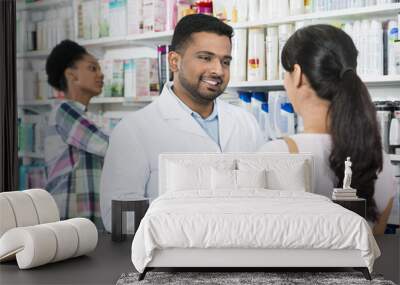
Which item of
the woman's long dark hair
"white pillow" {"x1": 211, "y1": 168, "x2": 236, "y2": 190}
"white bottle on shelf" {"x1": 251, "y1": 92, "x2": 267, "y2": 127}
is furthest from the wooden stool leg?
the woman's long dark hair

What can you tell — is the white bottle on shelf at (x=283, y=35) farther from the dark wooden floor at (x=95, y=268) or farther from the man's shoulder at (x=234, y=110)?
the dark wooden floor at (x=95, y=268)

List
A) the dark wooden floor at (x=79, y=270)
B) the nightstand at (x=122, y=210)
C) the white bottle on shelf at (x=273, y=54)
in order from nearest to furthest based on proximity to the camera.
A: the dark wooden floor at (x=79, y=270) < the nightstand at (x=122, y=210) < the white bottle on shelf at (x=273, y=54)

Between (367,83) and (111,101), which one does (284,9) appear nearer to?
(367,83)

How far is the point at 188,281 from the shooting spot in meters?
4.37

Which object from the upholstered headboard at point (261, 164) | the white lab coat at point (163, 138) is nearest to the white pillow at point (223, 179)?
the upholstered headboard at point (261, 164)

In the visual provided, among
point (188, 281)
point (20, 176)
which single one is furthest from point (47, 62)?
point (188, 281)

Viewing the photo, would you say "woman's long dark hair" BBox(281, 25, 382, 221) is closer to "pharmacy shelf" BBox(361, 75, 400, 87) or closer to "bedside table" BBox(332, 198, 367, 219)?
"pharmacy shelf" BBox(361, 75, 400, 87)

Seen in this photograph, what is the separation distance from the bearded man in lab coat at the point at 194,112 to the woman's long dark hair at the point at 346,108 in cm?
65

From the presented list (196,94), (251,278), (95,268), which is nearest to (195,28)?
(196,94)

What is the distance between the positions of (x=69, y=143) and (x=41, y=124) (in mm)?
351

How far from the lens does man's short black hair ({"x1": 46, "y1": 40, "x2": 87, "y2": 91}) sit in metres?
6.47

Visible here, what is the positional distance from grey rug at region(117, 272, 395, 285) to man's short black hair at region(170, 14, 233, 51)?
7.20 ft

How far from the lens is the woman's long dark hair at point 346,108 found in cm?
560

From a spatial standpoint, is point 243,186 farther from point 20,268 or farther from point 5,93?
point 5,93
